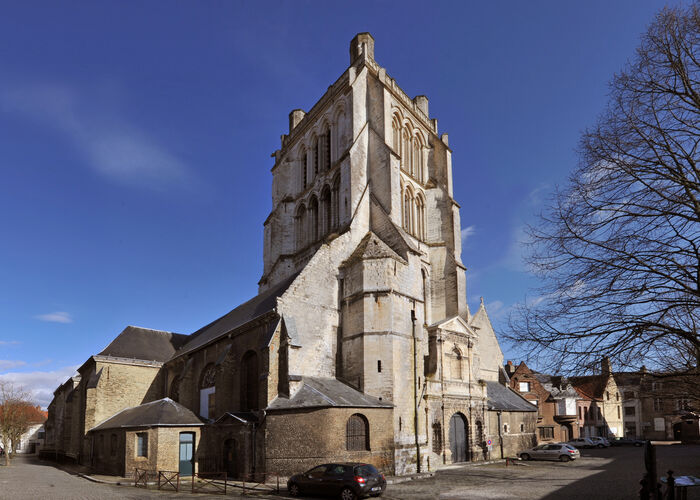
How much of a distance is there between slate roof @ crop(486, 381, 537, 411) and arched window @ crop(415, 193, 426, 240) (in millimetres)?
11635

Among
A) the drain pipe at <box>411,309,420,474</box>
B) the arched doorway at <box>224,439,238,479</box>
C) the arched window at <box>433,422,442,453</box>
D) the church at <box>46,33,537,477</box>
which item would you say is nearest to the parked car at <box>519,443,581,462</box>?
the church at <box>46,33,537,477</box>

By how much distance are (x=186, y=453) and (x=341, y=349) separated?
9.18m

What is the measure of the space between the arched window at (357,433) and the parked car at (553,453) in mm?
15822

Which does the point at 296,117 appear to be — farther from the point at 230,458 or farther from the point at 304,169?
the point at 230,458

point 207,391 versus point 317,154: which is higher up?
point 317,154

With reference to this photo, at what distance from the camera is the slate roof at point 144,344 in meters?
37.5

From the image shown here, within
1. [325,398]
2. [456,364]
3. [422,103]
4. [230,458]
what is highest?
[422,103]

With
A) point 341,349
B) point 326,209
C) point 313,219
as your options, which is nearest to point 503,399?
point 341,349

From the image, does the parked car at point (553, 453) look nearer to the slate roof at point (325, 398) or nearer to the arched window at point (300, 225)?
the slate roof at point (325, 398)

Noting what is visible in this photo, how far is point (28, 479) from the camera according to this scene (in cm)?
2547

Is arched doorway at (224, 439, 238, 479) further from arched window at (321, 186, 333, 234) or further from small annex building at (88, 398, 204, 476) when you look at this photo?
arched window at (321, 186, 333, 234)

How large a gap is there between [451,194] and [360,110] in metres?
8.87

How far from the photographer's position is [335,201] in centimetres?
3272

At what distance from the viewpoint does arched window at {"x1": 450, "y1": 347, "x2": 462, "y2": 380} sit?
1163 inches
